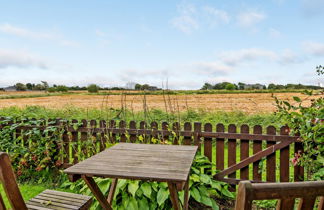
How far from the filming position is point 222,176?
146 inches

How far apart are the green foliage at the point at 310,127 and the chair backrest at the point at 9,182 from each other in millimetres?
2619

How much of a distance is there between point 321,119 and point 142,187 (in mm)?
2112

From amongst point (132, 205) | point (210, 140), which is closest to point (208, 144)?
point (210, 140)

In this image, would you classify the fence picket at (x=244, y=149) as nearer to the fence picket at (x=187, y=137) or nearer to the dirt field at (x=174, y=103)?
the dirt field at (x=174, y=103)

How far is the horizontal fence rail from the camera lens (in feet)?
11.6

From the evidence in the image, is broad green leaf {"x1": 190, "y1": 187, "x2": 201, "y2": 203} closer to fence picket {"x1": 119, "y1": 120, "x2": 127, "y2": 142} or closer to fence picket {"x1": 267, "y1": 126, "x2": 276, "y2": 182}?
fence picket {"x1": 267, "y1": 126, "x2": 276, "y2": 182}

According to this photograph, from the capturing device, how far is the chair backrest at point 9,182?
1268 mm

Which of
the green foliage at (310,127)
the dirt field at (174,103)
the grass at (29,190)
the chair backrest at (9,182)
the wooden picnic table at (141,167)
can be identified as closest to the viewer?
the chair backrest at (9,182)

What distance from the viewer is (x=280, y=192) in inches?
32.3

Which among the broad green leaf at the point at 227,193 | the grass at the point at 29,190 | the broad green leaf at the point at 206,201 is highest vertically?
the broad green leaf at the point at 206,201

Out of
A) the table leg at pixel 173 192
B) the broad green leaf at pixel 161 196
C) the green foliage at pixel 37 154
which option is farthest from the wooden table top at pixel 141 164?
the green foliage at pixel 37 154

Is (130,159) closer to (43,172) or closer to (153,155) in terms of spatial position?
(153,155)

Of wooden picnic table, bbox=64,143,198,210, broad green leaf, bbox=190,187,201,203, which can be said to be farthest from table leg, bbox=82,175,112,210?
broad green leaf, bbox=190,187,201,203

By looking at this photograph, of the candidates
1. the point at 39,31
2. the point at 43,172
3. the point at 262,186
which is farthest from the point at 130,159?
the point at 39,31
